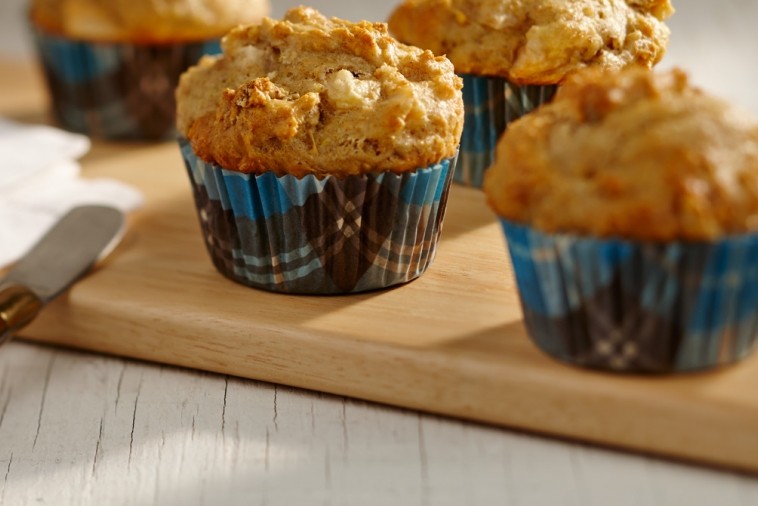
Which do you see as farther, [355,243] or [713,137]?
[355,243]

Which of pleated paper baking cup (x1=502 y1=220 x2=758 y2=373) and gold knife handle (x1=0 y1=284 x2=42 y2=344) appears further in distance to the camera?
gold knife handle (x1=0 y1=284 x2=42 y2=344)

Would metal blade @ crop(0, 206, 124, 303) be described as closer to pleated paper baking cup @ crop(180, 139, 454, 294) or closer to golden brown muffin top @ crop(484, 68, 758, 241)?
pleated paper baking cup @ crop(180, 139, 454, 294)

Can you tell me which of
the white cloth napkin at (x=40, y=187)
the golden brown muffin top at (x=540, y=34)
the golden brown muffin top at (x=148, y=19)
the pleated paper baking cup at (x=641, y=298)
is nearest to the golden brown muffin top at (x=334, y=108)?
the golden brown muffin top at (x=540, y=34)

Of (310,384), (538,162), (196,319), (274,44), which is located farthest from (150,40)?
(538,162)

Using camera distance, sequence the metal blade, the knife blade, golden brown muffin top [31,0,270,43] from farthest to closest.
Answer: golden brown muffin top [31,0,270,43], the metal blade, the knife blade

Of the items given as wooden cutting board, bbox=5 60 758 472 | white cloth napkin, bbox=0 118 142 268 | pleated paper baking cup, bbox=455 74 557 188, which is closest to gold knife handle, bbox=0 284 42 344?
wooden cutting board, bbox=5 60 758 472

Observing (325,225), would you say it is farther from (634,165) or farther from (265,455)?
(634,165)

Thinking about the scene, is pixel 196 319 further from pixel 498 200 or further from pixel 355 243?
pixel 498 200
